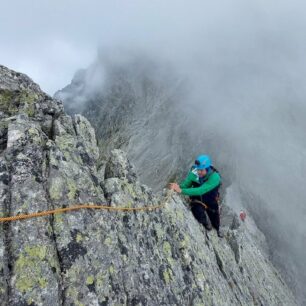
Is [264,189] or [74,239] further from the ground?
[74,239]

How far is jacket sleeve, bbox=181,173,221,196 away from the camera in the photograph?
18406 mm

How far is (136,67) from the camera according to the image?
158375 mm

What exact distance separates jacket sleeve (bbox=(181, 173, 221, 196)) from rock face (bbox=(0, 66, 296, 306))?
2.46ft

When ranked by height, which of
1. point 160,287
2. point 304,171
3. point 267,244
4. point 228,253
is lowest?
point 267,244

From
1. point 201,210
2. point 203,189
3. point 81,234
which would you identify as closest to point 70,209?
point 81,234

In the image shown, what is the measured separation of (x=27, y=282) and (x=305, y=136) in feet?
341

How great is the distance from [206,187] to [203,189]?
7.1 inches

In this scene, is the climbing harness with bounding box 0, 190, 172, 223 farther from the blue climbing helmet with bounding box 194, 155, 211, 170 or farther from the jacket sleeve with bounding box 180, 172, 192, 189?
the jacket sleeve with bounding box 180, 172, 192, 189

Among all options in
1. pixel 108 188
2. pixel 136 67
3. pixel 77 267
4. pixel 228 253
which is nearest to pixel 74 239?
pixel 77 267

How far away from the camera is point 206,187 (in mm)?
18625

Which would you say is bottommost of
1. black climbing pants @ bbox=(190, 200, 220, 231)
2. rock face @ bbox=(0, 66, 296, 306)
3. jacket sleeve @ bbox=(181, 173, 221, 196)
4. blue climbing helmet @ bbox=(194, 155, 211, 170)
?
black climbing pants @ bbox=(190, 200, 220, 231)

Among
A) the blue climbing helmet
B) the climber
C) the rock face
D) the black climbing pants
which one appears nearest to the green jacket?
the climber

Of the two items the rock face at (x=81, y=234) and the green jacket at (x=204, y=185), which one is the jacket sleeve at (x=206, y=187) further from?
the rock face at (x=81, y=234)

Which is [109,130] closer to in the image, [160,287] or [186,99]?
[186,99]
